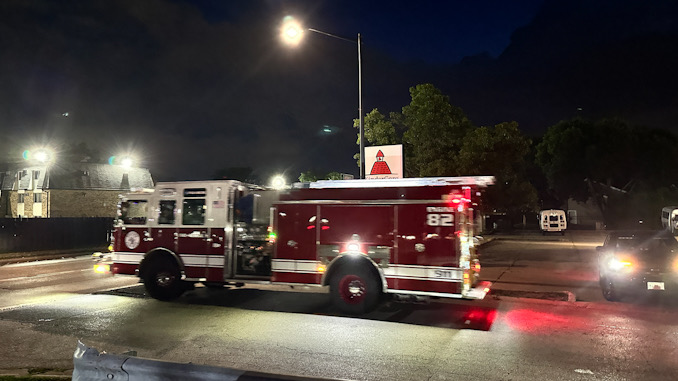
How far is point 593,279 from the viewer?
14492 mm

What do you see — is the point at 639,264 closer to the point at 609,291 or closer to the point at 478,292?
the point at 609,291

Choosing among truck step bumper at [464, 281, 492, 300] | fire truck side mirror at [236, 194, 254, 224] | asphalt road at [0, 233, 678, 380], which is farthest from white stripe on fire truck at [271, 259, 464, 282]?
fire truck side mirror at [236, 194, 254, 224]

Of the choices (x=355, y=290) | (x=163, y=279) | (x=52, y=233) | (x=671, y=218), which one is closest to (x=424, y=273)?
(x=355, y=290)

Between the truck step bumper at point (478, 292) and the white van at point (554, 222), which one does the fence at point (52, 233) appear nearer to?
the truck step bumper at point (478, 292)

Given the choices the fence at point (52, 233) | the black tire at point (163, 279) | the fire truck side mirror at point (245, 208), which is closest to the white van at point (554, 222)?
the fence at point (52, 233)

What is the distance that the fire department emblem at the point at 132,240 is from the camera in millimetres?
10922

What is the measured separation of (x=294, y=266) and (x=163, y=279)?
9.97ft

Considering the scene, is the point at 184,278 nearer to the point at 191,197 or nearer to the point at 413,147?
the point at 191,197

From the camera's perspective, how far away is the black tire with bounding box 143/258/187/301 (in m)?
10.6

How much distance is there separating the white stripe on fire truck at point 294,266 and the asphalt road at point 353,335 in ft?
2.60

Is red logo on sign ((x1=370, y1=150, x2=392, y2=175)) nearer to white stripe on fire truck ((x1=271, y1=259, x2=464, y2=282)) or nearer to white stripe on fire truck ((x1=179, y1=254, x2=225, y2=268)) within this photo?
white stripe on fire truck ((x1=271, y1=259, x2=464, y2=282))

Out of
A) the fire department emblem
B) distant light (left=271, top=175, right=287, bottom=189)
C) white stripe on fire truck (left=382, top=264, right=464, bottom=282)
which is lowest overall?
white stripe on fire truck (left=382, top=264, right=464, bottom=282)

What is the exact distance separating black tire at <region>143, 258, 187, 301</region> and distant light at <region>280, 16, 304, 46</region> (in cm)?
699

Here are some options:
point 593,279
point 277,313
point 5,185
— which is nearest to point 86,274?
point 277,313
